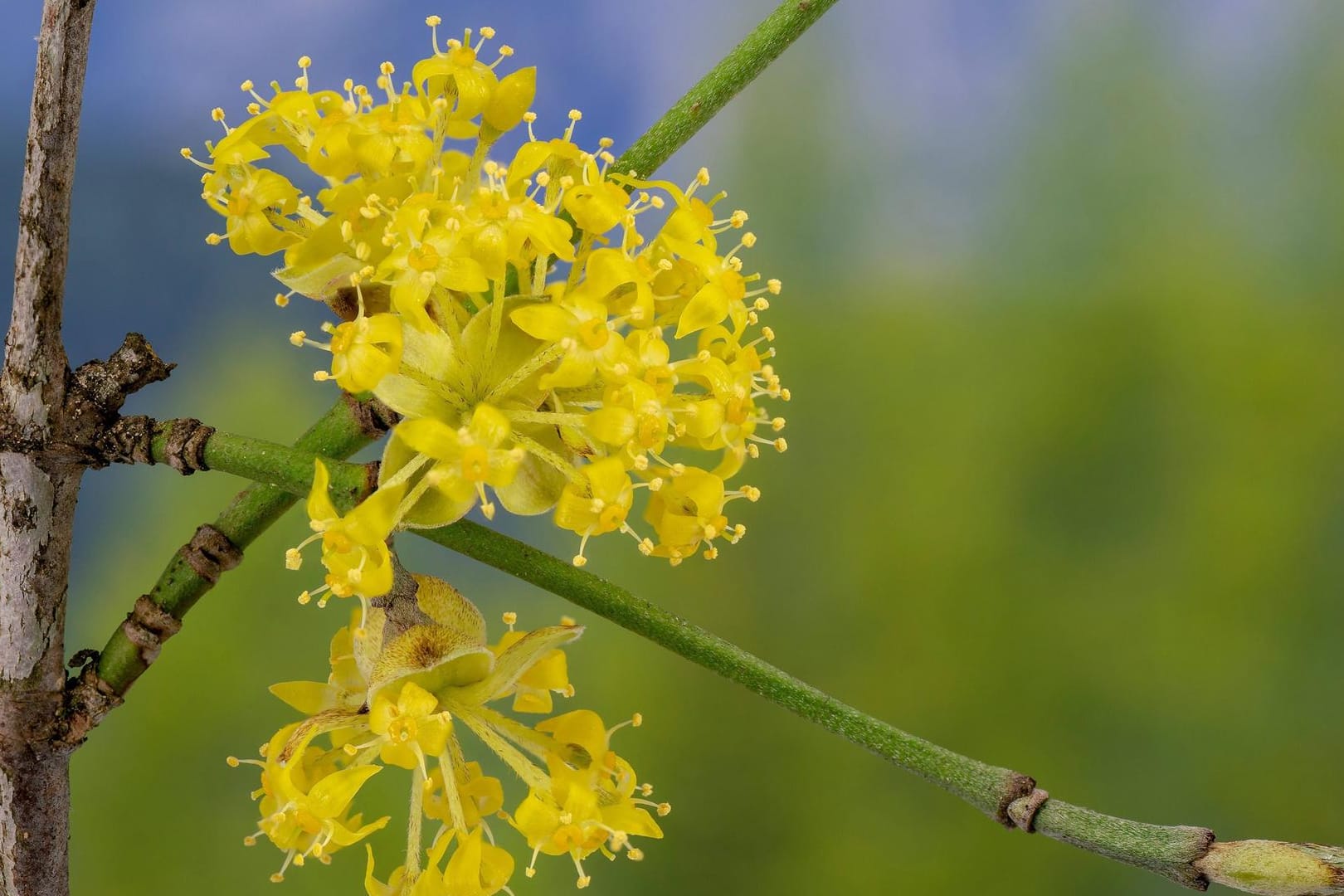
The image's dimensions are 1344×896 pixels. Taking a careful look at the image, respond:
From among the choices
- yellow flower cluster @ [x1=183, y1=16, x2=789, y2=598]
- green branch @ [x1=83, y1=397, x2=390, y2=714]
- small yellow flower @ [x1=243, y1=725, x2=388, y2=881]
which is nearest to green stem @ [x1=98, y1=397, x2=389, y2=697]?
green branch @ [x1=83, y1=397, x2=390, y2=714]

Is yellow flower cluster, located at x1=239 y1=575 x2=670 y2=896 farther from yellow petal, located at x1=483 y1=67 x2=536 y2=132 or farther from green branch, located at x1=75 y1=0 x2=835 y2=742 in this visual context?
yellow petal, located at x1=483 y1=67 x2=536 y2=132

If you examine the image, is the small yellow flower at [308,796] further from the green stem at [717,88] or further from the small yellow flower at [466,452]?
the green stem at [717,88]

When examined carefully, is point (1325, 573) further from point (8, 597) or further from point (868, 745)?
point (8, 597)

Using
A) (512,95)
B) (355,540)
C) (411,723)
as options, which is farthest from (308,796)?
(512,95)

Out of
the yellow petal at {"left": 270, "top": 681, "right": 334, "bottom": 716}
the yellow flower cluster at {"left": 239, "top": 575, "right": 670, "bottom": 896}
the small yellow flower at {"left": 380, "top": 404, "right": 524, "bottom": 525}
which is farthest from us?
the yellow petal at {"left": 270, "top": 681, "right": 334, "bottom": 716}

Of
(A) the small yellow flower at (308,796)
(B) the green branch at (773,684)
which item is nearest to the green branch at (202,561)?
(B) the green branch at (773,684)

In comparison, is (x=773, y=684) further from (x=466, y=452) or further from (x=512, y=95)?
(x=512, y=95)
